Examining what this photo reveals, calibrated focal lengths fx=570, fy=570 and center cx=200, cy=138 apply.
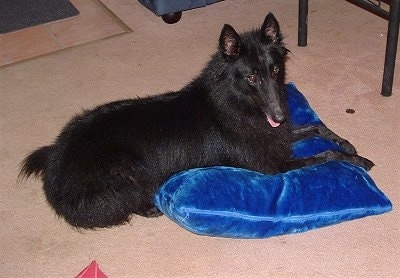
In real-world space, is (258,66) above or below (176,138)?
above

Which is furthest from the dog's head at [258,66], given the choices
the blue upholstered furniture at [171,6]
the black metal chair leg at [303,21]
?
the blue upholstered furniture at [171,6]

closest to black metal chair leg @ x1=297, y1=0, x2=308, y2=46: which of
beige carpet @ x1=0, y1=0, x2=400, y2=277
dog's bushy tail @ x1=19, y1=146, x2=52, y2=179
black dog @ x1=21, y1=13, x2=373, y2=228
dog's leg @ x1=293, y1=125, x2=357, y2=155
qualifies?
beige carpet @ x1=0, y1=0, x2=400, y2=277

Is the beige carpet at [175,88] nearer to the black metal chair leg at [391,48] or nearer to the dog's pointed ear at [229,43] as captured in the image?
the black metal chair leg at [391,48]

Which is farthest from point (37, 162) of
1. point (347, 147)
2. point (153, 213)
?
point (347, 147)

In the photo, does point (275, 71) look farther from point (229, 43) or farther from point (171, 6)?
point (171, 6)

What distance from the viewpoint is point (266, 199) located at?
2387mm

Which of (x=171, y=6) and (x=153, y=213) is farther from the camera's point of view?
(x=171, y=6)

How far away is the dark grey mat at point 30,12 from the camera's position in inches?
175

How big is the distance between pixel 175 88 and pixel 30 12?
177 cm

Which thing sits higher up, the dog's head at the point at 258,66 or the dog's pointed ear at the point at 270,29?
the dog's pointed ear at the point at 270,29

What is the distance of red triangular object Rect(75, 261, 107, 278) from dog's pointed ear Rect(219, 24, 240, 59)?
1.02 m

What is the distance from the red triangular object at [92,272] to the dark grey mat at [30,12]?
2.70 meters

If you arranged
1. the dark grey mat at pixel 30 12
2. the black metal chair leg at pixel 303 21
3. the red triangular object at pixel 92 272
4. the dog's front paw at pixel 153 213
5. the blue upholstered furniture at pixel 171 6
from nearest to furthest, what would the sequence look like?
the red triangular object at pixel 92 272 < the dog's front paw at pixel 153 213 < the black metal chair leg at pixel 303 21 < the blue upholstered furniture at pixel 171 6 < the dark grey mat at pixel 30 12

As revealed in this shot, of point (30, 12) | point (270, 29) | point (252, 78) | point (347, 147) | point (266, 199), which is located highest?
point (270, 29)
